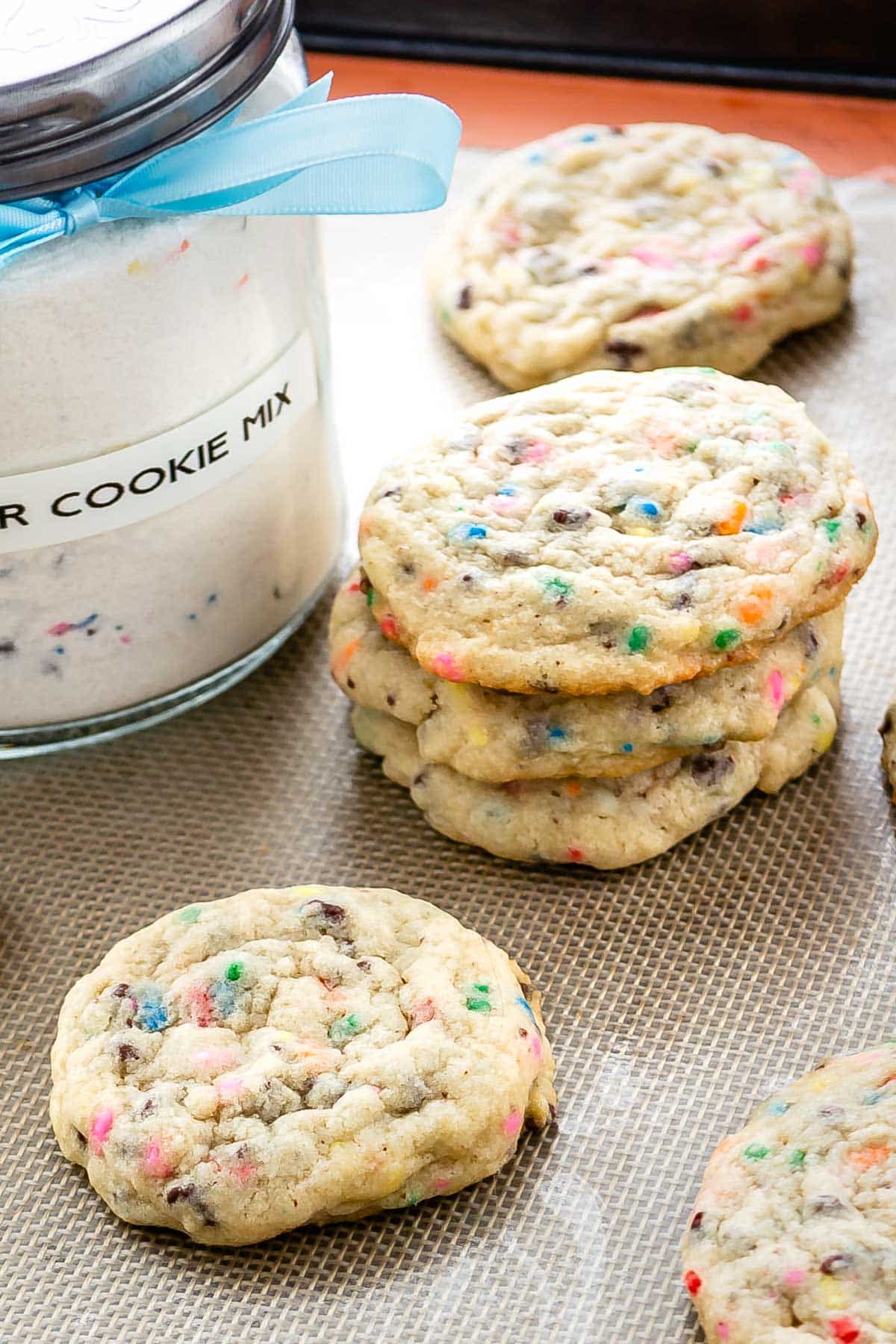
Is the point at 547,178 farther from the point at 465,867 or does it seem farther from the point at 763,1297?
the point at 763,1297

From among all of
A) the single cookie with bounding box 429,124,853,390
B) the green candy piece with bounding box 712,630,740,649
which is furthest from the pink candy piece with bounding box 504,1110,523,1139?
the single cookie with bounding box 429,124,853,390

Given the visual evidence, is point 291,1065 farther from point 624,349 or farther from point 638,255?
point 638,255

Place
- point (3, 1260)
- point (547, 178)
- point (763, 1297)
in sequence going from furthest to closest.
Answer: point (547, 178) → point (3, 1260) → point (763, 1297)

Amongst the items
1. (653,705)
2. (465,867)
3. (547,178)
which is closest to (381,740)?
(465,867)

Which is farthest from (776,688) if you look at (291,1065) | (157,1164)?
(157,1164)

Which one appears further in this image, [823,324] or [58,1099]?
[823,324]

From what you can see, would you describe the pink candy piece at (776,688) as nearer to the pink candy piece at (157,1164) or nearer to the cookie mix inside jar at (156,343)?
the cookie mix inside jar at (156,343)

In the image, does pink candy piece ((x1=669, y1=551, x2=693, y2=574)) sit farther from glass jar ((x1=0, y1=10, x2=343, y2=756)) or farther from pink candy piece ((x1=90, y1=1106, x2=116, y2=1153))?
pink candy piece ((x1=90, y1=1106, x2=116, y2=1153))
